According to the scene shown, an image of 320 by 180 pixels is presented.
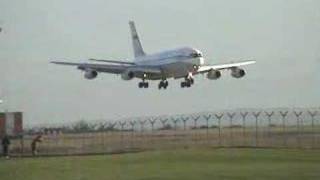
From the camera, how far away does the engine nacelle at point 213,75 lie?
73938 millimetres

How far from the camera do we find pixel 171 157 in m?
48.5

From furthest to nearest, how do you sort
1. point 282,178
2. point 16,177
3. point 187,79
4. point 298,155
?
point 187,79, point 298,155, point 16,177, point 282,178

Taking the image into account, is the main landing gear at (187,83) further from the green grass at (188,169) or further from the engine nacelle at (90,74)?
the green grass at (188,169)

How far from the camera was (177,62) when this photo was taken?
7475cm

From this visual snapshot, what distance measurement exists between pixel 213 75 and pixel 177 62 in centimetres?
373

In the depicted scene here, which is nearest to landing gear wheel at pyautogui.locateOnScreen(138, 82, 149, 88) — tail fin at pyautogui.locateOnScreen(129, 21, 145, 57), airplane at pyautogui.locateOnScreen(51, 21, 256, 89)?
airplane at pyautogui.locateOnScreen(51, 21, 256, 89)

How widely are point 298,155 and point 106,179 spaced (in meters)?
19.1

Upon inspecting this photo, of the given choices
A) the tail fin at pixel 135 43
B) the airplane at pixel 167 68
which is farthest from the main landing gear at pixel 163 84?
the tail fin at pixel 135 43

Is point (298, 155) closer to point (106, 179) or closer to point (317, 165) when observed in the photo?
point (317, 165)

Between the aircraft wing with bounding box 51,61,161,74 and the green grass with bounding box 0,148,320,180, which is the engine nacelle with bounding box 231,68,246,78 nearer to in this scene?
the aircraft wing with bounding box 51,61,161,74

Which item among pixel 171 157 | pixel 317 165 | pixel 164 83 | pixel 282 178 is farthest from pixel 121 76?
pixel 282 178

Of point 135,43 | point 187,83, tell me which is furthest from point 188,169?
point 135,43

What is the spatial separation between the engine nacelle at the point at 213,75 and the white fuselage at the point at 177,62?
4.07ft

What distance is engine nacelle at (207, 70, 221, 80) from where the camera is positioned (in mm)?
73938
